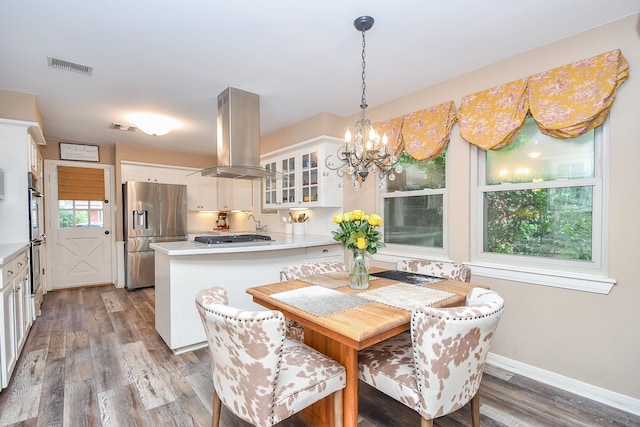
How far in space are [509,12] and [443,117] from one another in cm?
98

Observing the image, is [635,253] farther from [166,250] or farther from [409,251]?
[166,250]

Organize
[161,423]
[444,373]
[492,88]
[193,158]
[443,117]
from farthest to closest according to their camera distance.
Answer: [193,158], [443,117], [492,88], [161,423], [444,373]

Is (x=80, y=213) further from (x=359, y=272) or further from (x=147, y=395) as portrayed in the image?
(x=359, y=272)

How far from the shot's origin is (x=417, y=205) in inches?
130

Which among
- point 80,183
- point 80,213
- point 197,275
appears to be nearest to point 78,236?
point 80,213

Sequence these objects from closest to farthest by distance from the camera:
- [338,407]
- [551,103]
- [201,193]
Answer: [338,407] → [551,103] → [201,193]

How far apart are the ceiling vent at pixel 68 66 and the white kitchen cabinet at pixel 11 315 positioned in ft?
5.15

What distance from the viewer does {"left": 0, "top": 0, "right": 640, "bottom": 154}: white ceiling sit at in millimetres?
1901

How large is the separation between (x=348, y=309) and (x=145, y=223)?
4.67 metres

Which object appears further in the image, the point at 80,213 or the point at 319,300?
the point at 80,213

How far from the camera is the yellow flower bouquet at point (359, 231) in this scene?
6.12 feet

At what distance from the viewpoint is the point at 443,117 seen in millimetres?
2857

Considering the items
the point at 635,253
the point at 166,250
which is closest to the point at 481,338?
the point at 635,253

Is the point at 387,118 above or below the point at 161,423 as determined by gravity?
above
